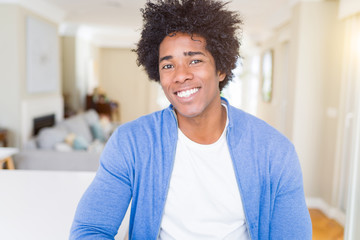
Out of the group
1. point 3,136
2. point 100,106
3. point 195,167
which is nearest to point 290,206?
Result: point 195,167

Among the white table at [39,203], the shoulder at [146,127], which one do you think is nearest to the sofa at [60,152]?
the white table at [39,203]

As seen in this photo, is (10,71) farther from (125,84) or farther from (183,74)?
(125,84)

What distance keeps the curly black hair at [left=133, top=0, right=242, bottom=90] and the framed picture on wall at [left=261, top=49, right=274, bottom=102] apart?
4.62 metres

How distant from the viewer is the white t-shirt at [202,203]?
103 centimetres

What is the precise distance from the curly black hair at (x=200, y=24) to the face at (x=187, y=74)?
0.10ft

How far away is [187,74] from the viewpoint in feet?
3.53

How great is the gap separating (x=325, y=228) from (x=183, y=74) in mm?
2648

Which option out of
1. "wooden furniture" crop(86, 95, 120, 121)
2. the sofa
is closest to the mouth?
the sofa

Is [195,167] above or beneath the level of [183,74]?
beneath

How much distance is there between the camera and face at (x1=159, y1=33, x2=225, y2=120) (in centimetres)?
108

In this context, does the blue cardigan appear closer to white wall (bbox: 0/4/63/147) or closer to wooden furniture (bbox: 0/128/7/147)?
wooden furniture (bbox: 0/128/7/147)

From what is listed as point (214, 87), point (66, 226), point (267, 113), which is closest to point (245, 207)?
point (214, 87)

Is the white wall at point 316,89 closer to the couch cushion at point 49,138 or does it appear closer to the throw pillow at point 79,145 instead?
the throw pillow at point 79,145

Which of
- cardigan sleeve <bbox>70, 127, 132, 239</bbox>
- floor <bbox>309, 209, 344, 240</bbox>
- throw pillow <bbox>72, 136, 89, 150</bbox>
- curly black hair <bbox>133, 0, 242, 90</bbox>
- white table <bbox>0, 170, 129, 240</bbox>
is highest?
curly black hair <bbox>133, 0, 242, 90</bbox>
